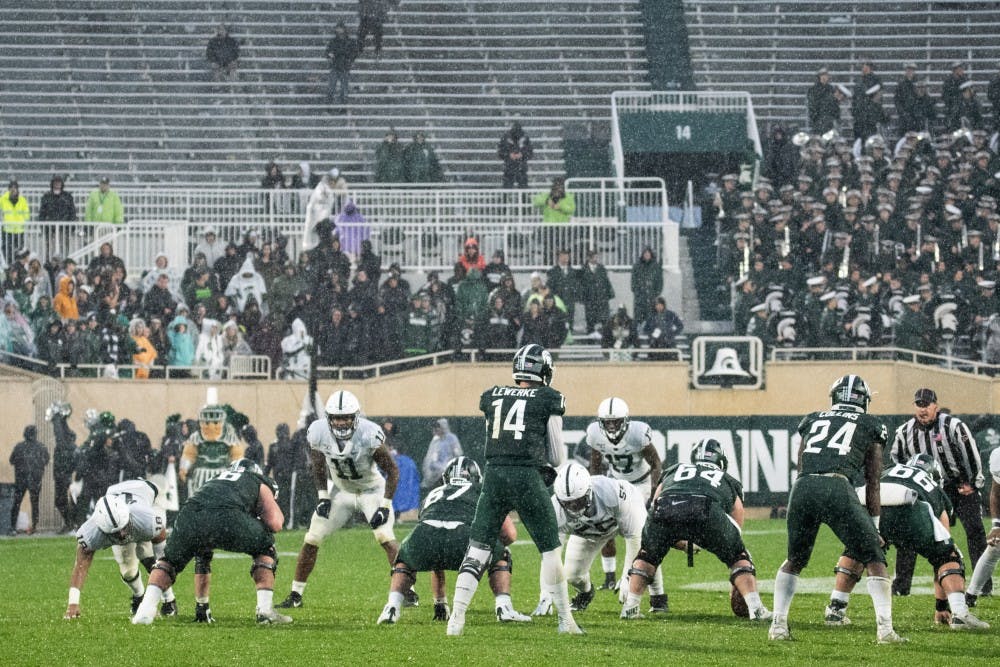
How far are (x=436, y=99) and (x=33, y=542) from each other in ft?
49.8

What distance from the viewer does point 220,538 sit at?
1196 cm

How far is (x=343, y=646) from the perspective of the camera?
1086 centimetres

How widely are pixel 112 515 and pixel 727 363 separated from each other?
13992mm

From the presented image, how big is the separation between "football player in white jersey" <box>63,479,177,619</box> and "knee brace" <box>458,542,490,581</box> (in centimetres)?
237

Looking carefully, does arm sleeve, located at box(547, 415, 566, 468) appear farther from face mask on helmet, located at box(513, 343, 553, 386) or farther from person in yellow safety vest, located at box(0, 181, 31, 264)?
person in yellow safety vest, located at box(0, 181, 31, 264)

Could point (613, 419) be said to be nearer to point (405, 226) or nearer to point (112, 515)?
point (112, 515)

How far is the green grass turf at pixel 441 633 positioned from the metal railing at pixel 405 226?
12.5m

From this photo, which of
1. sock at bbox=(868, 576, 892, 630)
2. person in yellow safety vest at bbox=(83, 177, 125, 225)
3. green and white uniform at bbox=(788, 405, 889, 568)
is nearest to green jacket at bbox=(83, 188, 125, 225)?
person in yellow safety vest at bbox=(83, 177, 125, 225)

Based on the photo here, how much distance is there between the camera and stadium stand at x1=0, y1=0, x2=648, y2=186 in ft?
108

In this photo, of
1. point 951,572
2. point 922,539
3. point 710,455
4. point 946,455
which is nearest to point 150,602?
point 710,455

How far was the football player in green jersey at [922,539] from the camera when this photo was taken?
11.8m

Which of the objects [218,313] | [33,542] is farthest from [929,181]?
[33,542]

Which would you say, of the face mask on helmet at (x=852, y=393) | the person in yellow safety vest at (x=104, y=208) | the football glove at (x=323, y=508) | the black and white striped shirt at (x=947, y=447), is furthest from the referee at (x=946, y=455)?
the person in yellow safety vest at (x=104, y=208)

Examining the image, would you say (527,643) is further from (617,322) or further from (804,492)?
(617,322)
